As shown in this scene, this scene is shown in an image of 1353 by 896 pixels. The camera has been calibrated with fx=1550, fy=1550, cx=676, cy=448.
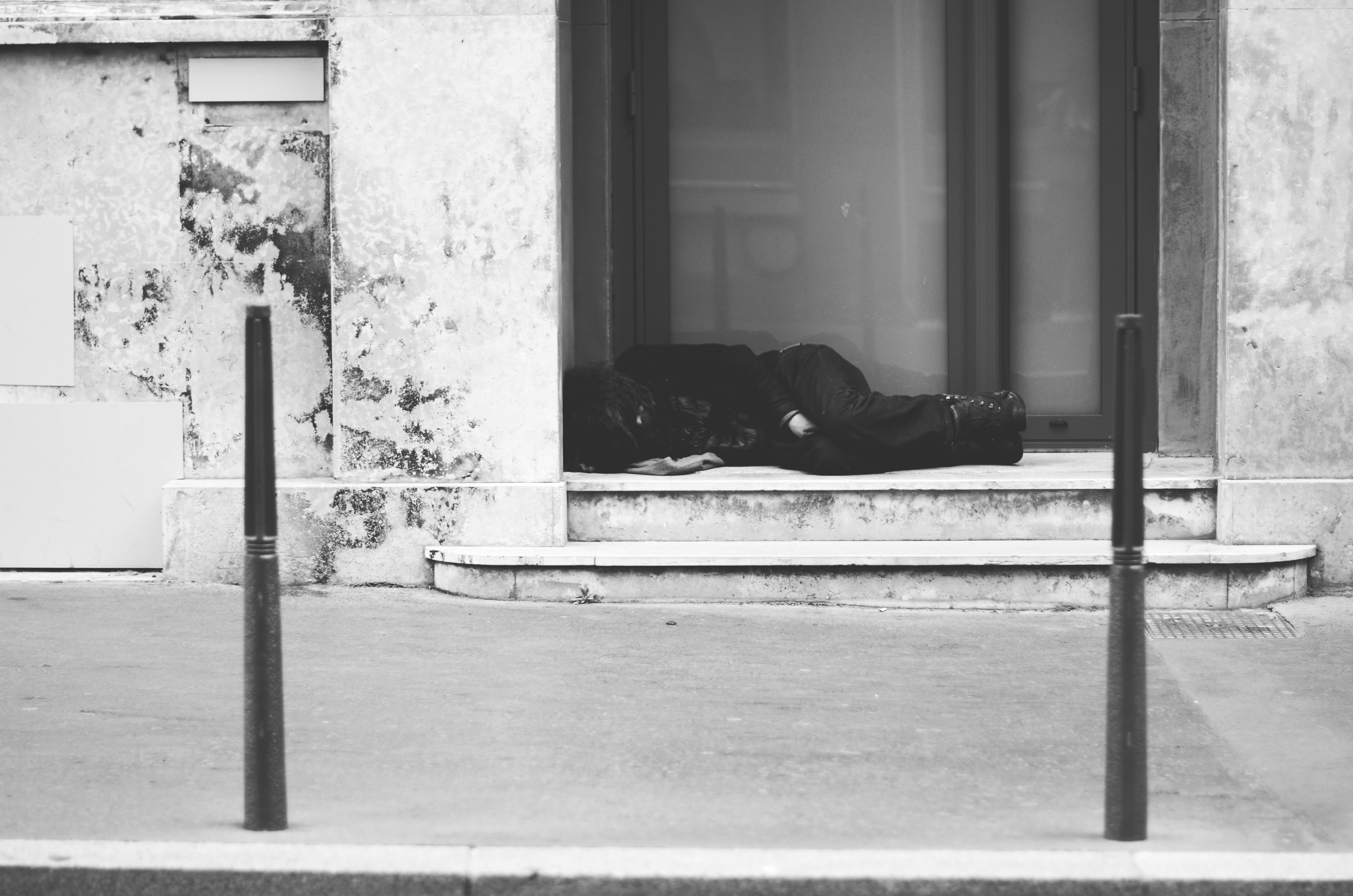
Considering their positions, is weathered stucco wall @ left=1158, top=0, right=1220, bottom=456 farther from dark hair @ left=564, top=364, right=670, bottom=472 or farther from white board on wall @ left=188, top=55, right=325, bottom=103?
white board on wall @ left=188, top=55, right=325, bottom=103

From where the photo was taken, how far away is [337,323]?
6.87 meters

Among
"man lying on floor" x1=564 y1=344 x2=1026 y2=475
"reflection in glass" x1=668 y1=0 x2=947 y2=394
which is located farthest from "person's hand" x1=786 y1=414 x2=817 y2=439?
"reflection in glass" x1=668 y1=0 x2=947 y2=394

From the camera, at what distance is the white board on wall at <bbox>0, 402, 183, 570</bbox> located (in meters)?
7.11

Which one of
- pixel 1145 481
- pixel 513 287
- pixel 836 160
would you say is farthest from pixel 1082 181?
pixel 513 287

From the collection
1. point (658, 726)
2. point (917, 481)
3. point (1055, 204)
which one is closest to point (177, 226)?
point (917, 481)

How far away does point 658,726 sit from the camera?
4840 millimetres

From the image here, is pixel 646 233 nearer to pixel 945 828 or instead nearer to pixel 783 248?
pixel 783 248

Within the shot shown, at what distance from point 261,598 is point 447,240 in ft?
11.0

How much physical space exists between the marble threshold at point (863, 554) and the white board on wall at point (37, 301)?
196 cm

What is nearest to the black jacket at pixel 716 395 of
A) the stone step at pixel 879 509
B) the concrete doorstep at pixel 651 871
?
the stone step at pixel 879 509

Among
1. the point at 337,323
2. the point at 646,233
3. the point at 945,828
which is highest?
the point at 646,233

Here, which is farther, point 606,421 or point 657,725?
point 606,421

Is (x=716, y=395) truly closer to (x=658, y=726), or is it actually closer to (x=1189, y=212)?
(x=1189, y=212)

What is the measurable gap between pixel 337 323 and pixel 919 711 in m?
3.26
